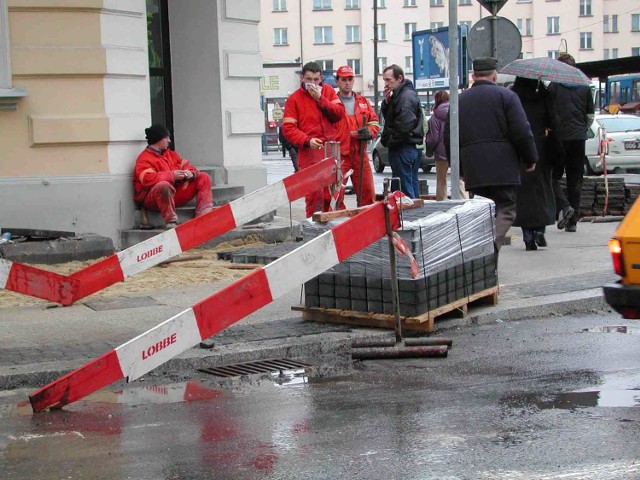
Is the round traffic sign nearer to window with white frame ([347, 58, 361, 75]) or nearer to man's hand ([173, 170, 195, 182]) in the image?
man's hand ([173, 170, 195, 182])

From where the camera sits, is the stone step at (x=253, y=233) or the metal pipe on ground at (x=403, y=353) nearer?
the metal pipe on ground at (x=403, y=353)

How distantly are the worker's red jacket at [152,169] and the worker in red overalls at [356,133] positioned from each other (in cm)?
184

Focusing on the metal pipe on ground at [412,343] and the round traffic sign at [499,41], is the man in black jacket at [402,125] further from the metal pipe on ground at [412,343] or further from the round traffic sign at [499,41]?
the metal pipe on ground at [412,343]

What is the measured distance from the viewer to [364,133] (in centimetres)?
1295

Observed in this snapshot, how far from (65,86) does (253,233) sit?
287 cm

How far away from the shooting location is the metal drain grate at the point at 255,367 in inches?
297

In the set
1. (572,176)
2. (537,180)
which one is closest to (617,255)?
(537,180)

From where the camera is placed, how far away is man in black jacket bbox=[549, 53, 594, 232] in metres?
14.0

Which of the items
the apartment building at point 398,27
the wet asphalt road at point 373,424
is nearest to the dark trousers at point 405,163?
the wet asphalt road at point 373,424

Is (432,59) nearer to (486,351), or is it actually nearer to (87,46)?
(87,46)

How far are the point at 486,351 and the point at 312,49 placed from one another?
85822mm

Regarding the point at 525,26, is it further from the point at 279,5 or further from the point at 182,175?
the point at 182,175

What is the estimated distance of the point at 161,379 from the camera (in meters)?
→ 7.45

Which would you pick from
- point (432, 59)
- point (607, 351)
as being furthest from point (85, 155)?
point (432, 59)
